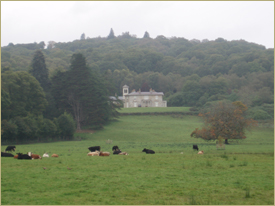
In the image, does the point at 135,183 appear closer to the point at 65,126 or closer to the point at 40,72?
the point at 65,126

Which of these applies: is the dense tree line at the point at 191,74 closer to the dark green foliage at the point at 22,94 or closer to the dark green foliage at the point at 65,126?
the dark green foliage at the point at 22,94

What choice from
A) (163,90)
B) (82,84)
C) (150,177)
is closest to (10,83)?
(82,84)

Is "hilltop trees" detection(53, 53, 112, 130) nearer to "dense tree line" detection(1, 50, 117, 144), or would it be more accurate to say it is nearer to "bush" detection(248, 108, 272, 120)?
"dense tree line" detection(1, 50, 117, 144)

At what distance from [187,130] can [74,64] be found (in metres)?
26.5

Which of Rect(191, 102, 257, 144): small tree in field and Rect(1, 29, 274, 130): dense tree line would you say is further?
Rect(1, 29, 274, 130): dense tree line

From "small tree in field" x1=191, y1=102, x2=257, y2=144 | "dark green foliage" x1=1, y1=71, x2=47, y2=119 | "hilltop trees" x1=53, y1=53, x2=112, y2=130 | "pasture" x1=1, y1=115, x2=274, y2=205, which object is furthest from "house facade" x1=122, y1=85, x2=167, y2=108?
"pasture" x1=1, y1=115, x2=274, y2=205

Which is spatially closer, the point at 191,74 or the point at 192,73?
the point at 191,74

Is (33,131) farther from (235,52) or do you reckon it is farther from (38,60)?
(235,52)

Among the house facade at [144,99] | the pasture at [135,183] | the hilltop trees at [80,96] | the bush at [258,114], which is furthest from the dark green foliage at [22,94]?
the house facade at [144,99]

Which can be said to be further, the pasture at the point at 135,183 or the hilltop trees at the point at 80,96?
the hilltop trees at the point at 80,96

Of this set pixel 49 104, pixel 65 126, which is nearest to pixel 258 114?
pixel 65 126

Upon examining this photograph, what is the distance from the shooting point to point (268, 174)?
15.3 m

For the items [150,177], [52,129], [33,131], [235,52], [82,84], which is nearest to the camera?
[150,177]

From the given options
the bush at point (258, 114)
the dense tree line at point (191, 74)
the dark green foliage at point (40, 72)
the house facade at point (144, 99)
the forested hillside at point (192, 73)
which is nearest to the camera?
the dark green foliage at point (40, 72)
